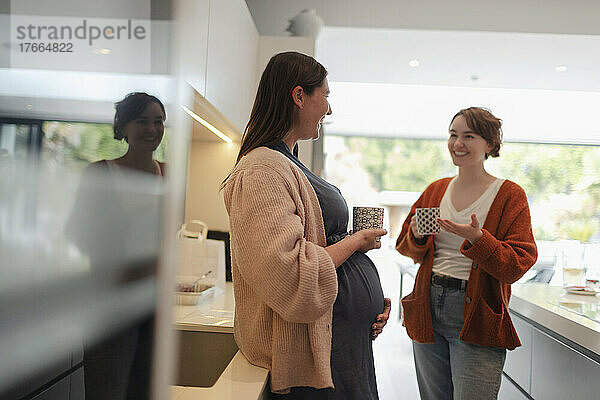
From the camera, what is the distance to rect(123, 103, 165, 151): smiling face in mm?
434

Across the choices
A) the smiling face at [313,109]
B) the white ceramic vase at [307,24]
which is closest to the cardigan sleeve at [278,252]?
the smiling face at [313,109]

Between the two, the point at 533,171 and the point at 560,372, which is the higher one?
the point at 533,171

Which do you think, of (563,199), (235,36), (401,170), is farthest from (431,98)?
(235,36)

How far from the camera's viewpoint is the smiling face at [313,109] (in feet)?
4.08

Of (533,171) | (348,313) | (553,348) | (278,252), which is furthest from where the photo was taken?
(533,171)

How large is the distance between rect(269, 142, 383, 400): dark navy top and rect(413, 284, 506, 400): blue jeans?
578 millimetres

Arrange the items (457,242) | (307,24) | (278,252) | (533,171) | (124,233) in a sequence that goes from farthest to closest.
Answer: (533,171) → (307,24) → (457,242) → (278,252) → (124,233)

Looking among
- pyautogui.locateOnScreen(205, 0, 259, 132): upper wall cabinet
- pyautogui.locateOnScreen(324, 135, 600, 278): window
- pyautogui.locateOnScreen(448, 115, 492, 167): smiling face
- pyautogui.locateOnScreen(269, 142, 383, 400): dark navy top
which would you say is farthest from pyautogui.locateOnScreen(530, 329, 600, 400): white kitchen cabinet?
pyautogui.locateOnScreen(324, 135, 600, 278): window

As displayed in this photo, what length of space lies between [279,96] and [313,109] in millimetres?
92

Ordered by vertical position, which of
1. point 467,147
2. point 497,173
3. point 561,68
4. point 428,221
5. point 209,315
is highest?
point 561,68

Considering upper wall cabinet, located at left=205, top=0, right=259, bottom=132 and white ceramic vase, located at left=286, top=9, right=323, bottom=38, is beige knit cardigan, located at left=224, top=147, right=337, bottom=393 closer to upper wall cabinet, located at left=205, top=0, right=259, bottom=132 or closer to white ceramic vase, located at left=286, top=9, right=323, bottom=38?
upper wall cabinet, located at left=205, top=0, right=259, bottom=132

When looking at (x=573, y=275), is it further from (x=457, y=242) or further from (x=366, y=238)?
(x=366, y=238)

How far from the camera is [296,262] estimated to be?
3.24 ft

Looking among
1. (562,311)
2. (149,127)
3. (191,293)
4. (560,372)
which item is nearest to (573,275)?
(562,311)
